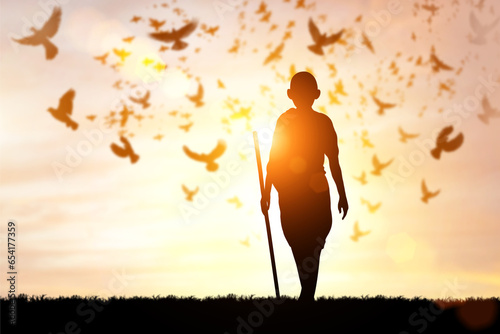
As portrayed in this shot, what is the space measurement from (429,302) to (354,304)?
5.36ft

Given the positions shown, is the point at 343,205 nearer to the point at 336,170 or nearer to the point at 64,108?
the point at 336,170

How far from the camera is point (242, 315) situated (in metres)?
12.8

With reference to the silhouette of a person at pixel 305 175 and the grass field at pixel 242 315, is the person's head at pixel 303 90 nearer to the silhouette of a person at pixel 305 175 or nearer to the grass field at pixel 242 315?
the silhouette of a person at pixel 305 175

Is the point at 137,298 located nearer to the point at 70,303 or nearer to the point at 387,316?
the point at 70,303

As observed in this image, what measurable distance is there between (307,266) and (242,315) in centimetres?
140

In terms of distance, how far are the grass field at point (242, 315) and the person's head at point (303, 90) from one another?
348 centimetres

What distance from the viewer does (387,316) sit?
43.3ft

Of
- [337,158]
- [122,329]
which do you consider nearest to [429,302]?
[337,158]

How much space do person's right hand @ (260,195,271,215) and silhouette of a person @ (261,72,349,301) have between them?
1.03 feet

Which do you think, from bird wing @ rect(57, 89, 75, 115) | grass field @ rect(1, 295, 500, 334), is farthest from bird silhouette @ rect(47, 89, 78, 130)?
grass field @ rect(1, 295, 500, 334)

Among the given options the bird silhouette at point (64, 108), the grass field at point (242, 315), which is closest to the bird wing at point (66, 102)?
the bird silhouette at point (64, 108)

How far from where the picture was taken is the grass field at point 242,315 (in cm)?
1209

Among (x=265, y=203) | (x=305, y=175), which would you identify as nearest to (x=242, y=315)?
(x=265, y=203)

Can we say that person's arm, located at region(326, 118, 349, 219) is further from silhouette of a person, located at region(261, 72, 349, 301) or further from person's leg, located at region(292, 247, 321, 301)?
person's leg, located at region(292, 247, 321, 301)
